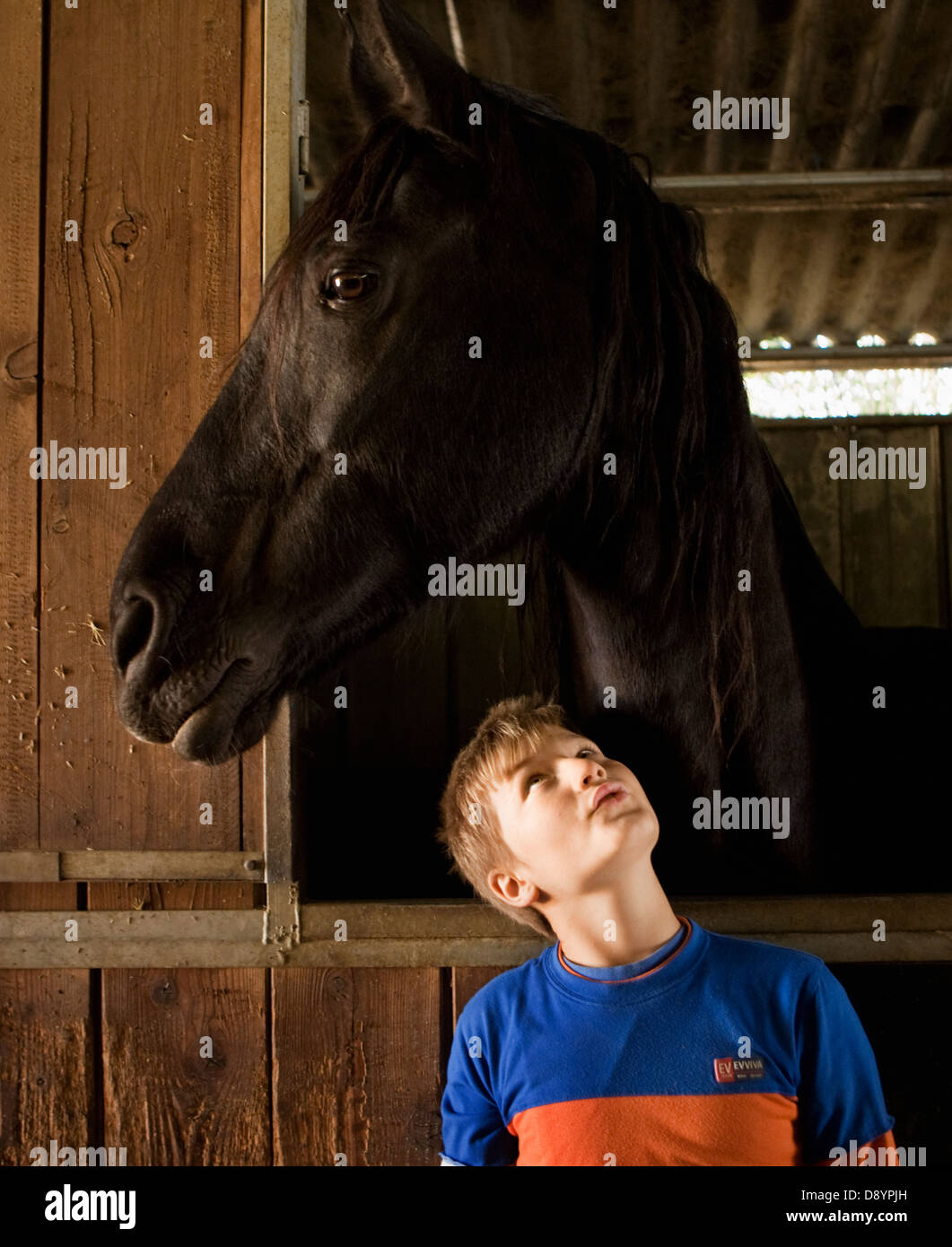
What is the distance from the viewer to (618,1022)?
1.00 m

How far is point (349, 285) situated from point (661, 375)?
395 mm

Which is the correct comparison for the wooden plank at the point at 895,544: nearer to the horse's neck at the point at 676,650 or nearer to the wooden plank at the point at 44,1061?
the horse's neck at the point at 676,650

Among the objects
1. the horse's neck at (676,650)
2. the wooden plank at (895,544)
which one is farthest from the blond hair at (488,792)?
the wooden plank at (895,544)

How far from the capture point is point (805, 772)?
133cm

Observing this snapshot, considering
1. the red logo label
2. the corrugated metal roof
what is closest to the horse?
the red logo label

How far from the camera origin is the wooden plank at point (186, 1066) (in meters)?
1.23

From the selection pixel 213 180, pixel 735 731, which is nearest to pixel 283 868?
pixel 735 731

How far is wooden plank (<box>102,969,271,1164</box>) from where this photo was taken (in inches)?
48.6

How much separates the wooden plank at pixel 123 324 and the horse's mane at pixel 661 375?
0.28 m

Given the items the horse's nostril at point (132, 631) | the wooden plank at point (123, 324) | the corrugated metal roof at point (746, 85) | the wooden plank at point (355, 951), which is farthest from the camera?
the corrugated metal roof at point (746, 85)

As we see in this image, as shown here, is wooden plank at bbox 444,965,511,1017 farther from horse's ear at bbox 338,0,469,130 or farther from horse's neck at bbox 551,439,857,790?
horse's ear at bbox 338,0,469,130

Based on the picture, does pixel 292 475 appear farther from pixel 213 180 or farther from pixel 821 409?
pixel 821 409
